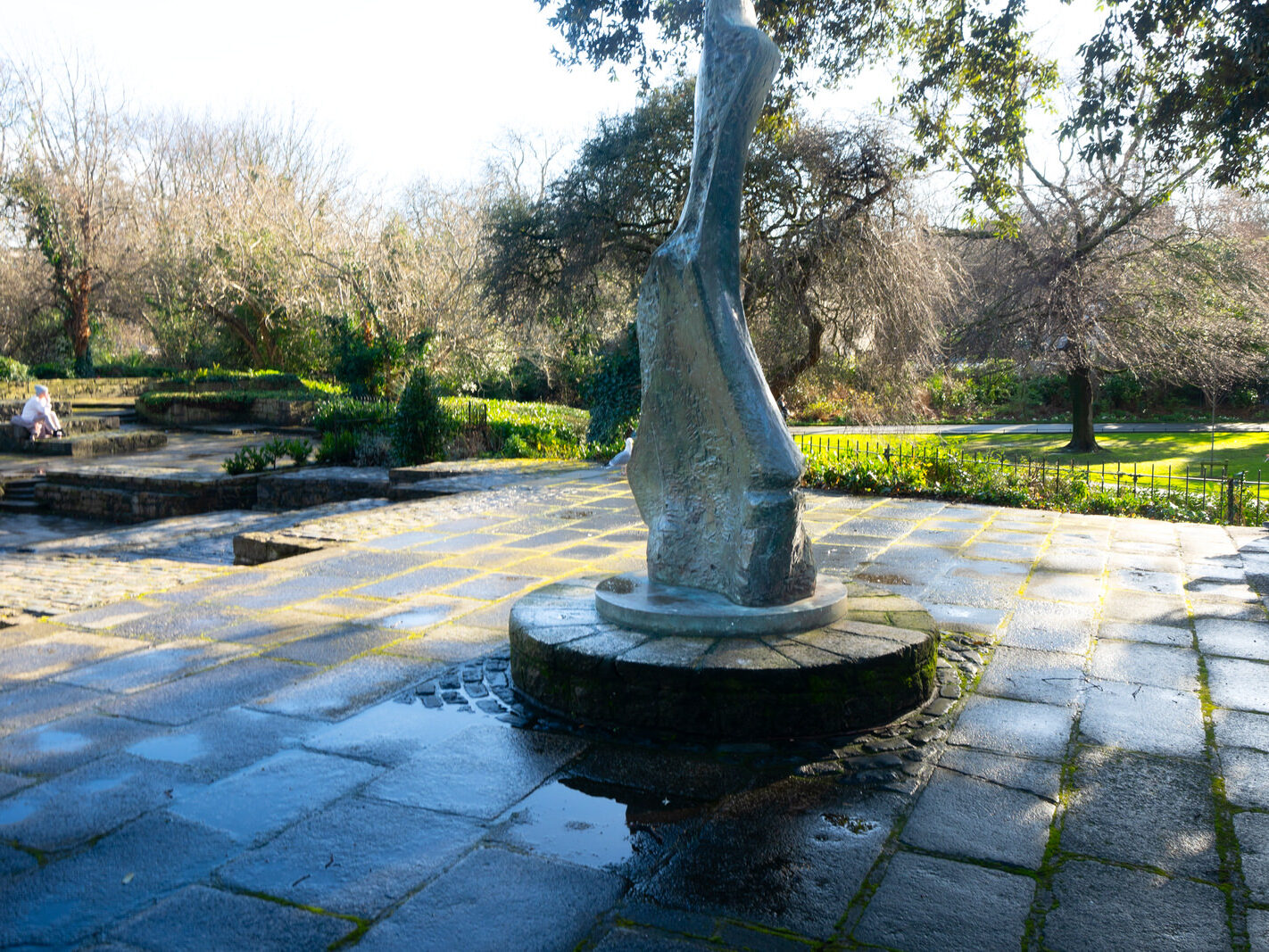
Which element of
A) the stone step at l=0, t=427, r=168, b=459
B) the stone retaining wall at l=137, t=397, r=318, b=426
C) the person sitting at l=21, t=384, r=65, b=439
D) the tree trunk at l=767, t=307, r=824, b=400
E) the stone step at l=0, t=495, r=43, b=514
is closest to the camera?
the stone step at l=0, t=495, r=43, b=514

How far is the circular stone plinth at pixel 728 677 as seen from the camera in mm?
3416

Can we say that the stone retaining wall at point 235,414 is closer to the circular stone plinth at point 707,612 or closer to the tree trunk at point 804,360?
the tree trunk at point 804,360

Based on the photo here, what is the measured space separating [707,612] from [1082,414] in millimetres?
17222

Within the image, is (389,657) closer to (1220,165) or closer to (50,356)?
(1220,165)

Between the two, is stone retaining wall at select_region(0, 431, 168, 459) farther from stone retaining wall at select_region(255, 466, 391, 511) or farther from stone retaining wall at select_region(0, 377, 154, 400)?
stone retaining wall at select_region(255, 466, 391, 511)

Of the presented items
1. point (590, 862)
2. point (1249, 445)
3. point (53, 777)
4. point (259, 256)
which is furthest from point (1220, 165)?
point (259, 256)

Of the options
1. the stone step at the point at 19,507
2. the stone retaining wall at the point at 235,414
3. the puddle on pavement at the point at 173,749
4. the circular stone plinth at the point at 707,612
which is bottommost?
the stone step at the point at 19,507

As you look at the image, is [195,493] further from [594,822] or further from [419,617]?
[594,822]

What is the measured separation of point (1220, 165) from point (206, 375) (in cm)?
Result: 2516

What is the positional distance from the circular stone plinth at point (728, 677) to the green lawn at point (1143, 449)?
984cm

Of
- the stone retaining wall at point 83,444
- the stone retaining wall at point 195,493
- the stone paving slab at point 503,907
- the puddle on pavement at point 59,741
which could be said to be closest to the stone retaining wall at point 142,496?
the stone retaining wall at point 195,493

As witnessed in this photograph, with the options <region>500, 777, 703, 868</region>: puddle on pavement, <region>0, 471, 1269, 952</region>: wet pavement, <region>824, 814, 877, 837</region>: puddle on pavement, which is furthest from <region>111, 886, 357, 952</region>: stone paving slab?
<region>824, 814, 877, 837</region>: puddle on pavement

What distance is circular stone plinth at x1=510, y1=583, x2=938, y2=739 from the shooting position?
3.42 meters

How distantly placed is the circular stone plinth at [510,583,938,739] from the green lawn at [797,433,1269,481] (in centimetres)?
984
